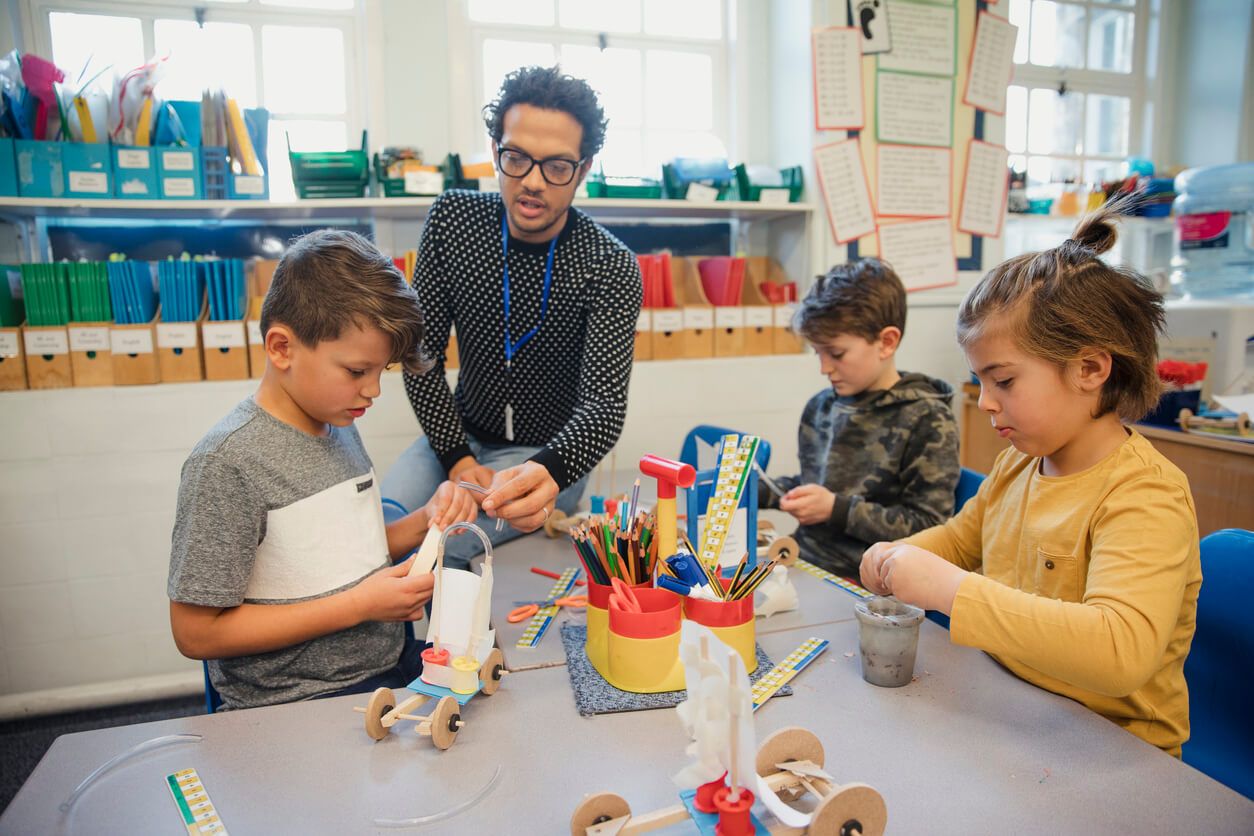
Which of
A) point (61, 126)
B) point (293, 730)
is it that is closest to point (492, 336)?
point (293, 730)

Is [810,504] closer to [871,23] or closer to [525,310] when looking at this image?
[525,310]

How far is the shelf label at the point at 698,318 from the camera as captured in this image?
2.63 metres

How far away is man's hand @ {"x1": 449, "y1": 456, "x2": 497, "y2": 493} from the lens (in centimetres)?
146

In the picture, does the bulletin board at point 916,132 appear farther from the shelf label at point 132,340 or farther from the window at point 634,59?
the shelf label at point 132,340

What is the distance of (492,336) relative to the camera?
69.6 inches

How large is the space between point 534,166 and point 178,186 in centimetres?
130

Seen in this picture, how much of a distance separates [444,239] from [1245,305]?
7.90 ft

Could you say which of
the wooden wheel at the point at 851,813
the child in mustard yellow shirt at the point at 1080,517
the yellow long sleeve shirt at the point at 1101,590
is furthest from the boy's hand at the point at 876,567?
the wooden wheel at the point at 851,813

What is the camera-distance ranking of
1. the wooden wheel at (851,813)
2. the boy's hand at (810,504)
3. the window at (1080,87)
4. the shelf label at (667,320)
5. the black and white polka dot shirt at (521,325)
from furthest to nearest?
1. the window at (1080,87)
2. the shelf label at (667,320)
3. the black and white polka dot shirt at (521,325)
4. the boy's hand at (810,504)
5. the wooden wheel at (851,813)

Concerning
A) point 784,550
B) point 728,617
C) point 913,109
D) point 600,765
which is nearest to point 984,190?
point 913,109

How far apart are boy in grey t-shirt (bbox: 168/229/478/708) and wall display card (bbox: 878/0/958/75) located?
234 centimetres

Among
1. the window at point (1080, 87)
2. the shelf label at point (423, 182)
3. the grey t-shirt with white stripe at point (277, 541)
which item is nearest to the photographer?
the grey t-shirt with white stripe at point (277, 541)

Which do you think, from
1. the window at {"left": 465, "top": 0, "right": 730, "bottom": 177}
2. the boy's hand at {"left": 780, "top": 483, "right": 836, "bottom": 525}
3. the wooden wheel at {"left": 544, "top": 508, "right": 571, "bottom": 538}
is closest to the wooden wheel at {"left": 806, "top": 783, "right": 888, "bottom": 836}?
the boy's hand at {"left": 780, "top": 483, "right": 836, "bottom": 525}

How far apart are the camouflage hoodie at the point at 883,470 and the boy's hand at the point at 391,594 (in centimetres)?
79
